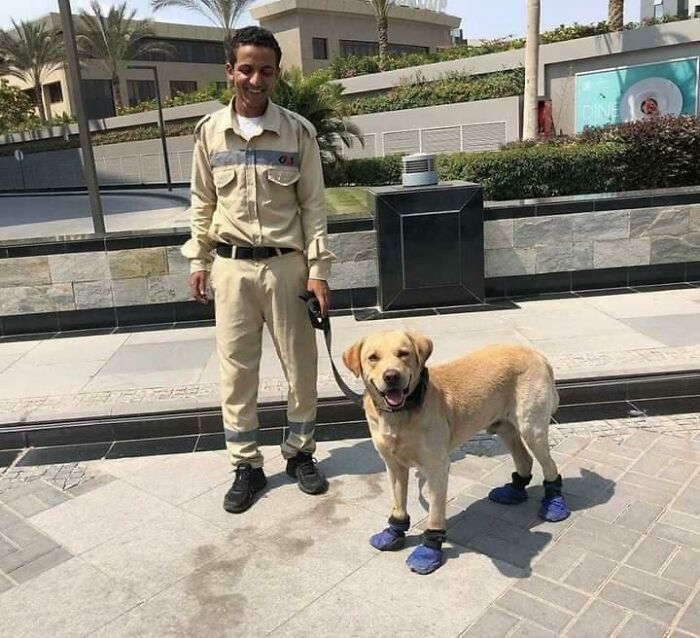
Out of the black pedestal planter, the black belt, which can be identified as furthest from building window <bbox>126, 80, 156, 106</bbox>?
the black belt

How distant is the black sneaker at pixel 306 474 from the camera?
3.71 metres

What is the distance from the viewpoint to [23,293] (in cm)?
708

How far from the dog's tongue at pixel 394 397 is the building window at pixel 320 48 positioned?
39.3 metres

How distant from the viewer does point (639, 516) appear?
128 inches

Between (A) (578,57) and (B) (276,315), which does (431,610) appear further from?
(A) (578,57)

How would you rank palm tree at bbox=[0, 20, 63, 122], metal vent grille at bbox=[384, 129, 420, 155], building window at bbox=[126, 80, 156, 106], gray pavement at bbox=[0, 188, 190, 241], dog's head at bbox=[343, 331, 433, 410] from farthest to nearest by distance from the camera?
building window at bbox=[126, 80, 156, 106]
palm tree at bbox=[0, 20, 63, 122]
metal vent grille at bbox=[384, 129, 420, 155]
gray pavement at bbox=[0, 188, 190, 241]
dog's head at bbox=[343, 331, 433, 410]

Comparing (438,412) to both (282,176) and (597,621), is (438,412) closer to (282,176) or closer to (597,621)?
(597,621)

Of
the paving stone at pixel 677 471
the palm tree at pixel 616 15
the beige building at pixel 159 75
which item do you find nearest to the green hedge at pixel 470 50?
the palm tree at pixel 616 15

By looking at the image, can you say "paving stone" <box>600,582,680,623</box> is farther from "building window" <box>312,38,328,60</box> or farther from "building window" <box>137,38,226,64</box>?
"building window" <box>137,38,226,64</box>

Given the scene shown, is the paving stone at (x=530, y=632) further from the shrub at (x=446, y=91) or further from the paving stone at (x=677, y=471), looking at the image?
the shrub at (x=446, y=91)

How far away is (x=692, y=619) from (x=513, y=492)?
42.4 inches

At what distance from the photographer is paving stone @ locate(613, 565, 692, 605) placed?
104 inches

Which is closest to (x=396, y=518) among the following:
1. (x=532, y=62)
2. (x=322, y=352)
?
(x=322, y=352)

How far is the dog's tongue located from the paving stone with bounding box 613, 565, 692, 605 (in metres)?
1.17
